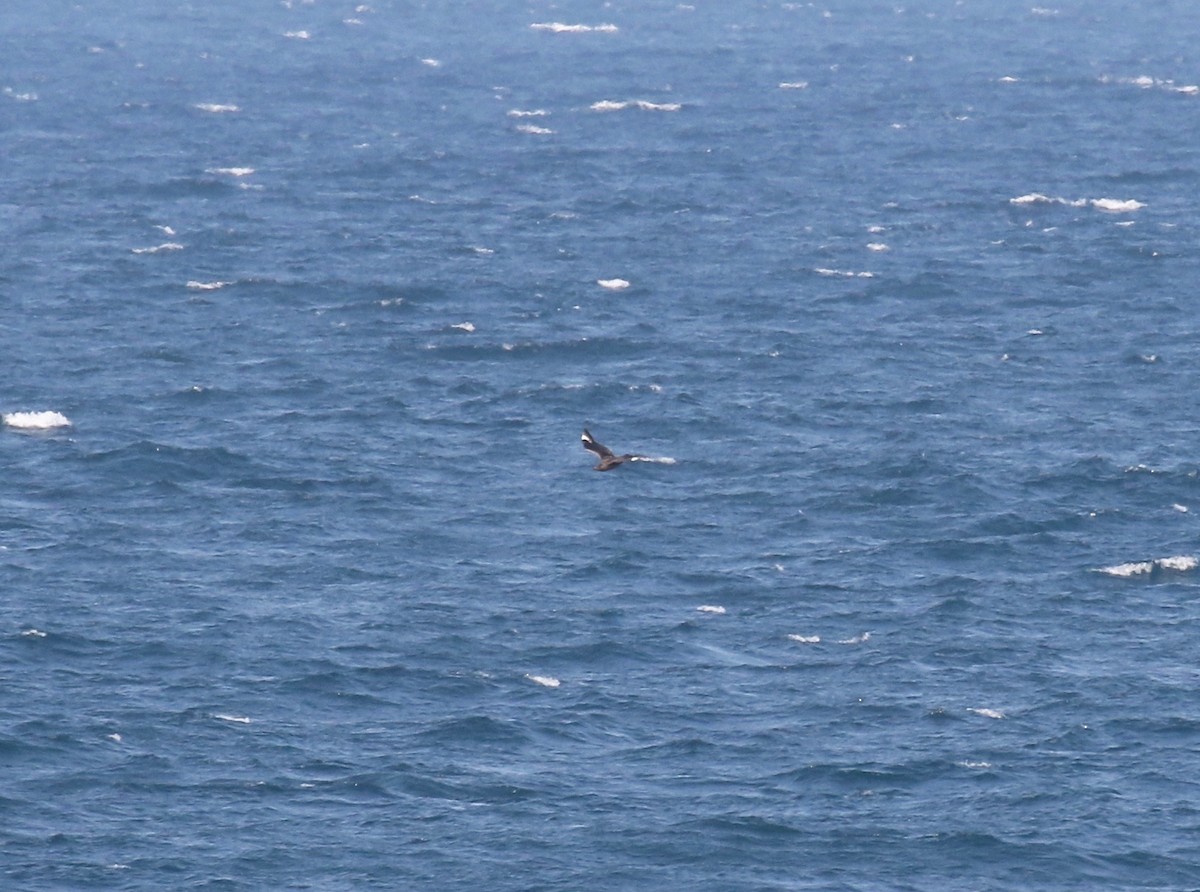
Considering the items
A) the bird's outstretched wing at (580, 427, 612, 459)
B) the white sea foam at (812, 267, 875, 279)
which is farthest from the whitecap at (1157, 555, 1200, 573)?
the white sea foam at (812, 267, 875, 279)

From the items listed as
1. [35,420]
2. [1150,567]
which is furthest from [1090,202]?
[35,420]

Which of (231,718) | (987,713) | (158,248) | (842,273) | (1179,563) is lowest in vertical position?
(231,718)

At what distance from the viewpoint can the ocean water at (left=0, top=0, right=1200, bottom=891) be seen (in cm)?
9225

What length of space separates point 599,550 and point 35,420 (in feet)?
117

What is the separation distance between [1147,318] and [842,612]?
5237cm

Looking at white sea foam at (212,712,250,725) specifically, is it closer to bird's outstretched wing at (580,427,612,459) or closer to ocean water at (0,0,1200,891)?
ocean water at (0,0,1200,891)

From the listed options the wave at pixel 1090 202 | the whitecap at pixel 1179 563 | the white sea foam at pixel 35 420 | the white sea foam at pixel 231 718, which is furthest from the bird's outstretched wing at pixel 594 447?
the wave at pixel 1090 202

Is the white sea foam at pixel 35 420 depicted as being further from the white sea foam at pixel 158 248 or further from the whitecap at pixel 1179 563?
the whitecap at pixel 1179 563

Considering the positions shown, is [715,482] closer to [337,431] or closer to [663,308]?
[337,431]

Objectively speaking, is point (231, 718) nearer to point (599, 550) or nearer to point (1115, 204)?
point (599, 550)

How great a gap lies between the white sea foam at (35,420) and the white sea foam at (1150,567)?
57544mm

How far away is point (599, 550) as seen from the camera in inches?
4557

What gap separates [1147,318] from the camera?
153 metres

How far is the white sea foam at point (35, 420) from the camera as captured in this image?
130750 mm
